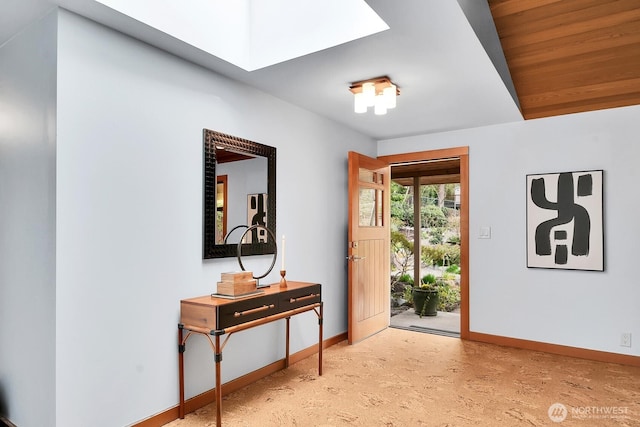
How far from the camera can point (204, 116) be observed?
273 cm

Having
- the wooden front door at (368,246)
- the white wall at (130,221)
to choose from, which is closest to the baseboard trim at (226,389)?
the white wall at (130,221)

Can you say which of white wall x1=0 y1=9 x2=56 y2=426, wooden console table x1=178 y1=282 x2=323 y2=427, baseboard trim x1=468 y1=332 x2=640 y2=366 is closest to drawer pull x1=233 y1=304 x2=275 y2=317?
wooden console table x1=178 y1=282 x2=323 y2=427

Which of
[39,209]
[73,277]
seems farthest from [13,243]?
[73,277]

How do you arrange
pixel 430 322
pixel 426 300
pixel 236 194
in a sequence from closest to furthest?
pixel 236 194, pixel 430 322, pixel 426 300

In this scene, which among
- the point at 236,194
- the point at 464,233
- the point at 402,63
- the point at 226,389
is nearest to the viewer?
the point at 402,63

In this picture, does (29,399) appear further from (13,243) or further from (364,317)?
(364,317)

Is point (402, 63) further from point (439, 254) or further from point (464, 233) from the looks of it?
point (439, 254)

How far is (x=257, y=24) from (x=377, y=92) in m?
1.01

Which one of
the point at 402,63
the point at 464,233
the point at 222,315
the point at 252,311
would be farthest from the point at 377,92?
the point at 464,233

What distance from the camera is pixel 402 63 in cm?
263

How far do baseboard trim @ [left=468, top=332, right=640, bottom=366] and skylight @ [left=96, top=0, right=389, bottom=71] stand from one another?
3395 millimetres

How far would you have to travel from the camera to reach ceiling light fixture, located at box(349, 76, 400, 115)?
2.90 meters

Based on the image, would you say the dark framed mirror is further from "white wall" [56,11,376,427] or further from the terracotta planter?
the terracotta planter

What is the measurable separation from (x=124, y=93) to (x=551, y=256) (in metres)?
3.94
